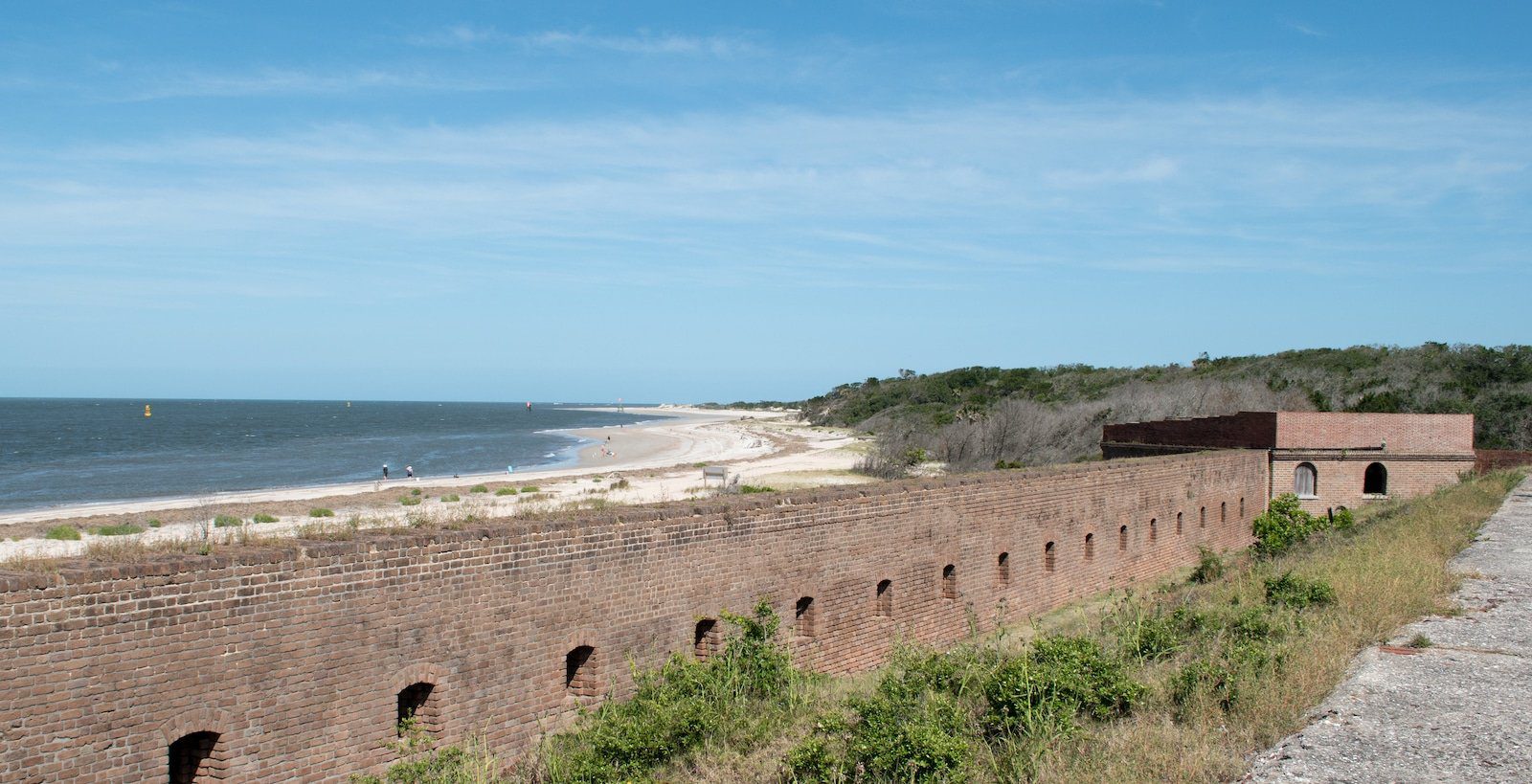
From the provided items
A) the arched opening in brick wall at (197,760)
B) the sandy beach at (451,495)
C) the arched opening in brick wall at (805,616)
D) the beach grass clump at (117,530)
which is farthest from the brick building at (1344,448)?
the beach grass clump at (117,530)

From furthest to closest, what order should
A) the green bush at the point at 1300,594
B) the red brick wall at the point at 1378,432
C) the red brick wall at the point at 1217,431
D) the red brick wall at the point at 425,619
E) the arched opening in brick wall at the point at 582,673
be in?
the red brick wall at the point at 1217,431 → the red brick wall at the point at 1378,432 → the green bush at the point at 1300,594 → the arched opening in brick wall at the point at 582,673 → the red brick wall at the point at 425,619

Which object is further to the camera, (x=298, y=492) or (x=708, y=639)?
(x=298, y=492)

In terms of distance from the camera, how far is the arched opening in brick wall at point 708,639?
38.9 feet

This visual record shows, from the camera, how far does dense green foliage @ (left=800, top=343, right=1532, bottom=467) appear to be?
47562 mm

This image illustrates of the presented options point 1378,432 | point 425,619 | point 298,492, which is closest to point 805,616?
point 425,619

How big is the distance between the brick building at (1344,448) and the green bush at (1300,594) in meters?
18.5

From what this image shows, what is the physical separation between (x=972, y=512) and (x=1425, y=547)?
6.28 metres

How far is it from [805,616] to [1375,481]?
79.3 feet

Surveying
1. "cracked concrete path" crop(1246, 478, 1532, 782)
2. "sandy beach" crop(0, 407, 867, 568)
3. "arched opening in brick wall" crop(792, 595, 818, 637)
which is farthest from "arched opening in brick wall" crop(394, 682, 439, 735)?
"cracked concrete path" crop(1246, 478, 1532, 782)

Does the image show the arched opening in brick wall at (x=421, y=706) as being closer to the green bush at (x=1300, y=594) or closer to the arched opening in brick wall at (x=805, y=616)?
the arched opening in brick wall at (x=805, y=616)

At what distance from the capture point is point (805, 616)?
13.2 metres

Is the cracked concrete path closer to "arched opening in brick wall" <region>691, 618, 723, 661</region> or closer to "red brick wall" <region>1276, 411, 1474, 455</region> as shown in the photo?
"arched opening in brick wall" <region>691, 618, 723, 661</region>

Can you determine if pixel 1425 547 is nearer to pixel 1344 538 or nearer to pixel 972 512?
pixel 1344 538

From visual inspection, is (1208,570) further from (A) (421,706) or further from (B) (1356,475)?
(A) (421,706)
